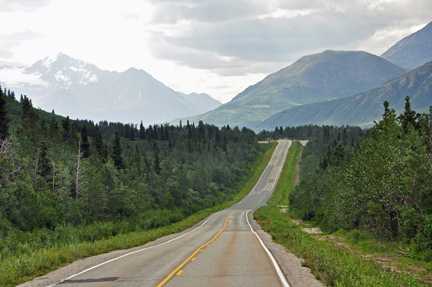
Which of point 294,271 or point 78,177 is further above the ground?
point 78,177

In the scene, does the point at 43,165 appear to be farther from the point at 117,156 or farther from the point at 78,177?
the point at 117,156

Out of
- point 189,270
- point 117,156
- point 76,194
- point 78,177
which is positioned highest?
point 117,156

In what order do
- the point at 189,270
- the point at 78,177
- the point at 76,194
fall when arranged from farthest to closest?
the point at 78,177 < the point at 76,194 < the point at 189,270

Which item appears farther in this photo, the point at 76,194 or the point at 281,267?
the point at 76,194

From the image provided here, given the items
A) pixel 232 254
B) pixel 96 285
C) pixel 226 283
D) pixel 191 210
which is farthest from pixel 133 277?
pixel 191 210

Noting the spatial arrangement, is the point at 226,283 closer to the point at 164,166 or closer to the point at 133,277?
the point at 133,277

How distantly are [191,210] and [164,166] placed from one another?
13.3 meters

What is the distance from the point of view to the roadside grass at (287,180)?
10012 centimetres

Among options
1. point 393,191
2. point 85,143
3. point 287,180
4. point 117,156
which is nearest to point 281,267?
point 393,191

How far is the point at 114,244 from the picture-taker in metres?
22.8

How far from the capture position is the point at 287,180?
414 ft

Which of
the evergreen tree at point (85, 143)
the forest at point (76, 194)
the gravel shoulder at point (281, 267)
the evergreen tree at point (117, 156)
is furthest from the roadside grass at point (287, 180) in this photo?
the gravel shoulder at point (281, 267)

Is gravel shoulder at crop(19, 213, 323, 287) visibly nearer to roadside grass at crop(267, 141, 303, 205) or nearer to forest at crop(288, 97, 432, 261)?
forest at crop(288, 97, 432, 261)

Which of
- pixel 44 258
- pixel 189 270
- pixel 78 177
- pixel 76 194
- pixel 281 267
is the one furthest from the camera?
pixel 78 177
